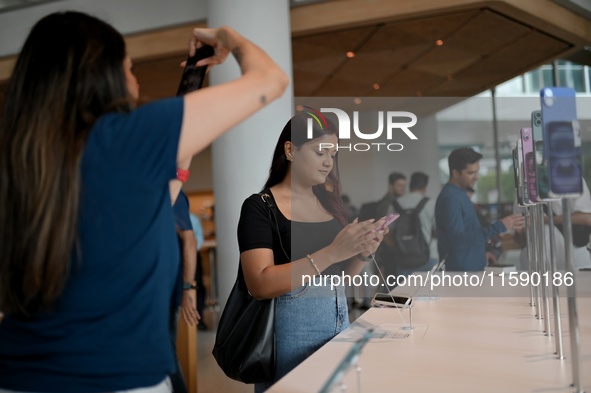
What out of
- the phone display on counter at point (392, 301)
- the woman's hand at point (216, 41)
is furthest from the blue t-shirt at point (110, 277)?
the phone display on counter at point (392, 301)

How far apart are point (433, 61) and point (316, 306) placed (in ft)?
15.7

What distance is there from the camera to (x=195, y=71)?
4.60 feet

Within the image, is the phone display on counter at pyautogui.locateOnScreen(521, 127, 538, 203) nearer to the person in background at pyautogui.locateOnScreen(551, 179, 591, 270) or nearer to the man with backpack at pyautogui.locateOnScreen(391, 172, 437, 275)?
the person in background at pyautogui.locateOnScreen(551, 179, 591, 270)

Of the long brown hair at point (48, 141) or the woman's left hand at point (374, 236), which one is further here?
the woman's left hand at point (374, 236)

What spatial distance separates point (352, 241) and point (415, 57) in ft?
15.3

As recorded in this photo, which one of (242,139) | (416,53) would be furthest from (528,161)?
(416,53)

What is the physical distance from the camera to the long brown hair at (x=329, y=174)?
194 centimetres

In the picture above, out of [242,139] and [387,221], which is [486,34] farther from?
[387,221]

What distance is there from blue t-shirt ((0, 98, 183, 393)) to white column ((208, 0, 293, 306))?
3.67 meters

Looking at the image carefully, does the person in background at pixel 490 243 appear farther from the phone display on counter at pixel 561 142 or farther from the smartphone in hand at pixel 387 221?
the phone display on counter at pixel 561 142

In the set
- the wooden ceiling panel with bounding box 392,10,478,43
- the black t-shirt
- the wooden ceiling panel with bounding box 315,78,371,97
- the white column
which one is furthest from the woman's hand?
the wooden ceiling panel with bounding box 315,78,371,97

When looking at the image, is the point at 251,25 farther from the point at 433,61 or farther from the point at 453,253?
the point at 453,253

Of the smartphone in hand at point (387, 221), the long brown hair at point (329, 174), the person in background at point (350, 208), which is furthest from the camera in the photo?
the person in background at point (350, 208)

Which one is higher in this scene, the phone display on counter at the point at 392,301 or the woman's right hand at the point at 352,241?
the woman's right hand at the point at 352,241
